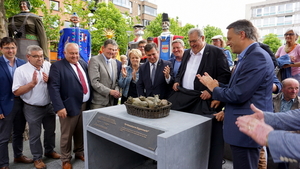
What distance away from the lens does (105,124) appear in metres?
2.47

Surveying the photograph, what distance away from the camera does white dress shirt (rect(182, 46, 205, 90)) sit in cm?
262

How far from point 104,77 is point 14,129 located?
1667 millimetres

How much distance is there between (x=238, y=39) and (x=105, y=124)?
1705 mm

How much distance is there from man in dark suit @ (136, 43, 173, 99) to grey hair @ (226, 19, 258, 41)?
142 centimetres

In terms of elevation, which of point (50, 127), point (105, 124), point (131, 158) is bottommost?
point (131, 158)

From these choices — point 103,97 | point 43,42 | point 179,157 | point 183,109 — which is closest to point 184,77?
point 183,109

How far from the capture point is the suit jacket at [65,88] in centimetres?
300

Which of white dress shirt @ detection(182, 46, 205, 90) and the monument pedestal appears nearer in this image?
the monument pedestal

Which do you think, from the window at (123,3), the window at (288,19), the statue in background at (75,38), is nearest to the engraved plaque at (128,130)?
the statue in background at (75,38)

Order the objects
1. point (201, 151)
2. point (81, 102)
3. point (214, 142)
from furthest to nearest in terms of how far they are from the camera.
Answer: point (81, 102) < point (214, 142) < point (201, 151)

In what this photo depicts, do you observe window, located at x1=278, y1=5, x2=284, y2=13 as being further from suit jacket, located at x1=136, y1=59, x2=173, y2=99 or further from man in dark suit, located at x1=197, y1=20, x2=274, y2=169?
man in dark suit, located at x1=197, y1=20, x2=274, y2=169

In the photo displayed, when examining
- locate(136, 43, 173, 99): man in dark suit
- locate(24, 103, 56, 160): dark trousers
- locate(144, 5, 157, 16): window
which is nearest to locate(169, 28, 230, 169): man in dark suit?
locate(136, 43, 173, 99): man in dark suit

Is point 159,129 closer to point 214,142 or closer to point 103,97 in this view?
point 214,142

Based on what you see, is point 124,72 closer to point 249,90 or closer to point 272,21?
point 249,90
